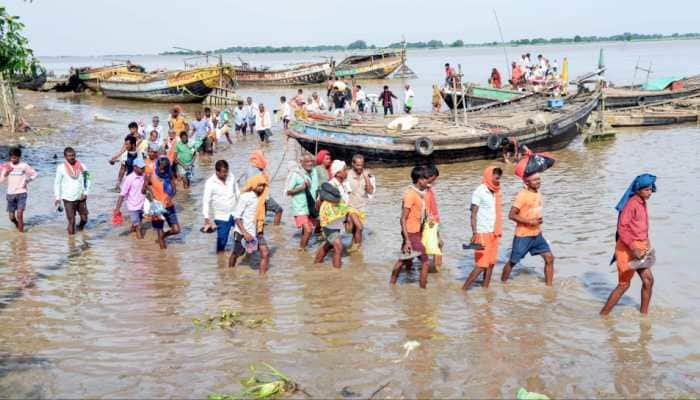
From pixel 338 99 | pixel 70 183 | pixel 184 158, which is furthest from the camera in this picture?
pixel 338 99

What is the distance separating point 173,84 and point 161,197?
85.4 feet

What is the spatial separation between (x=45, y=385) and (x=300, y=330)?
210cm

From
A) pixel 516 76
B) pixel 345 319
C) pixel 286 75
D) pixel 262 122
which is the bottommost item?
pixel 345 319

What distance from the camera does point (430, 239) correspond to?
7.16 m

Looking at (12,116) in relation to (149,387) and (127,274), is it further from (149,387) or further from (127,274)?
(149,387)

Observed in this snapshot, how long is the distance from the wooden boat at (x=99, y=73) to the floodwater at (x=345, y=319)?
30931mm

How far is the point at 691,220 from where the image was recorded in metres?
10.4

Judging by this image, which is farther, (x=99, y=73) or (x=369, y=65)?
(x=369, y=65)

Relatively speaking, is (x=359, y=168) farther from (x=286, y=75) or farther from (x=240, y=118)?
(x=286, y=75)

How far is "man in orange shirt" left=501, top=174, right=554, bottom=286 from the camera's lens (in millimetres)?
6957

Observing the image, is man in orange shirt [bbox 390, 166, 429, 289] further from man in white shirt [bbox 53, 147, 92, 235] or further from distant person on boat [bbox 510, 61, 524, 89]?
distant person on boat [bbox 510, 61, 524, 89]

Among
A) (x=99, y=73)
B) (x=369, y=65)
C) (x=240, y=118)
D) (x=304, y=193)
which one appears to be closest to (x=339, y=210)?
(x=304, y=193)

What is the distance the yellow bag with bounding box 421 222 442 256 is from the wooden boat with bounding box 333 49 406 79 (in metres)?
38.0

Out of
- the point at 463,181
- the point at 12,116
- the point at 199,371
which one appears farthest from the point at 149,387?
the point at 12,116
